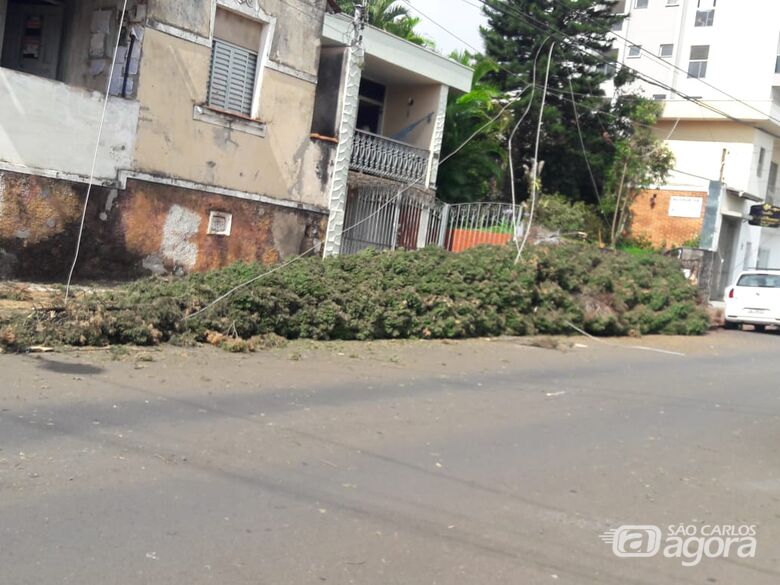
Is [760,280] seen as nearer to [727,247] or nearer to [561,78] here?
[561,78]

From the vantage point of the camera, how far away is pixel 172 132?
603 inches

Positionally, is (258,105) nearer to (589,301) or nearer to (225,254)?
(225,254)

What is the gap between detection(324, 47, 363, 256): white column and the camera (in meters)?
18.6

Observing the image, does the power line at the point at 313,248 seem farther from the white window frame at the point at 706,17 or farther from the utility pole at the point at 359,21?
the white window frame at the point at 706,17

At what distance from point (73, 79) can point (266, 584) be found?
43.9 ft

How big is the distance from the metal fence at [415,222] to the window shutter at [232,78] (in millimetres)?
4140

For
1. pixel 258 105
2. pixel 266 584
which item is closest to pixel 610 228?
pixel 258 105

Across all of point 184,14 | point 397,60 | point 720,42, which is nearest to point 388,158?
point 397,60

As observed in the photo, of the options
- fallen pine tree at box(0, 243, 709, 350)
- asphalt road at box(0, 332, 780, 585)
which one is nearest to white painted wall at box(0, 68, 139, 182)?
fallen pine tree at box(0, 243, 709, 350)

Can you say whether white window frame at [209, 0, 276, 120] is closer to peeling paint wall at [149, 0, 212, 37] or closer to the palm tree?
peeling paint wall at [149, 0, 212, 37]

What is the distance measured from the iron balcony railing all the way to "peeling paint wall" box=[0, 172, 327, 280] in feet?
11.0

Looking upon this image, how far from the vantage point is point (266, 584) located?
4422 millimetres

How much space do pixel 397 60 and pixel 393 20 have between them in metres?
9.98

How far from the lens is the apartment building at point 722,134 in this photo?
1355 inches
